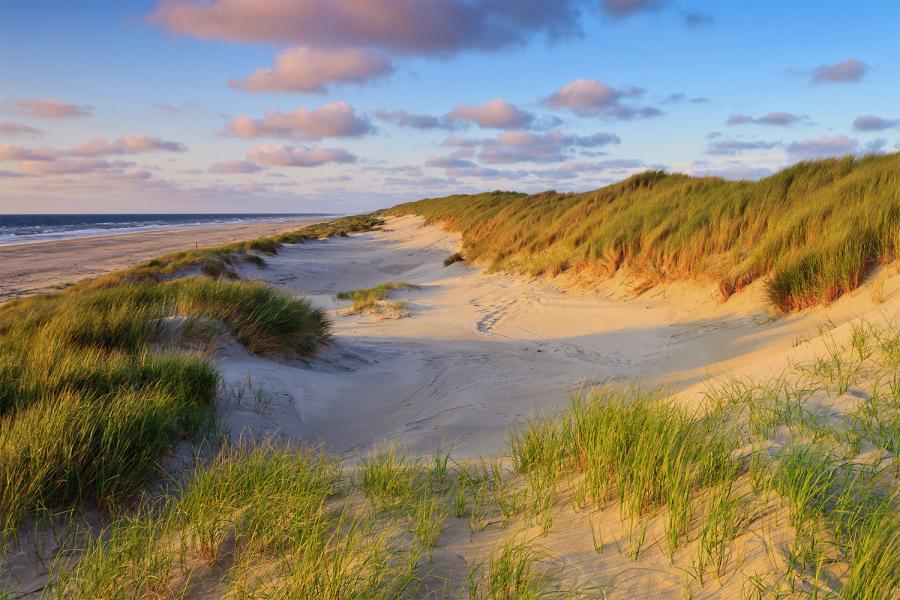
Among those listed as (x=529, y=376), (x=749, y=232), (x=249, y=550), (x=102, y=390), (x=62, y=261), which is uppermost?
(x=749, y=232)

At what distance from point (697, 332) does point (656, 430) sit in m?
5.50

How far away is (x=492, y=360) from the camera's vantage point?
6.63m

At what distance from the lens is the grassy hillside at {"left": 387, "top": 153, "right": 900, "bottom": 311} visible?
629 centimetres

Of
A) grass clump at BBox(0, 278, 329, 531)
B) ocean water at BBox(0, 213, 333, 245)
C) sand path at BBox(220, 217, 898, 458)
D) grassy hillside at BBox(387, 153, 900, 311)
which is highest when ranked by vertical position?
ocean water at BBox(0, 213, 333, 245)

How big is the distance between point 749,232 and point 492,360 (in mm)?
5419

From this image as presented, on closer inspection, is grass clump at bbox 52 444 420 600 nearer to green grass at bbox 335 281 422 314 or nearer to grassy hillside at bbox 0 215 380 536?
grassy hillside at bbox 0 215 380 536

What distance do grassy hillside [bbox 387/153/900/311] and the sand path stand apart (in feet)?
1.48

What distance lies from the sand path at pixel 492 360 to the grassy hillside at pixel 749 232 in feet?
1.48

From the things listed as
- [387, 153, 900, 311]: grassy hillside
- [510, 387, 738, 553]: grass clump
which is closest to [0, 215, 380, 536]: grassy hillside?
[510, 387, 738, 553]: grass clump

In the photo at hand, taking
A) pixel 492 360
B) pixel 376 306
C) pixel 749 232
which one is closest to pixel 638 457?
pixel 492 360

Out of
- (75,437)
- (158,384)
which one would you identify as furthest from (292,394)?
(75,437)

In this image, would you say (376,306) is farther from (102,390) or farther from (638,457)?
(638,457)

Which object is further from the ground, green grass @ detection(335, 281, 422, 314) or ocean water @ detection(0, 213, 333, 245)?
ocean water @ detection(0, 213, 333, 245)

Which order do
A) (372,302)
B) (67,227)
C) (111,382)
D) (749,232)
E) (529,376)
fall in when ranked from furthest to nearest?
(67,227)
(372,302)
(749,232)
(529,376)
(111,382)
